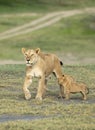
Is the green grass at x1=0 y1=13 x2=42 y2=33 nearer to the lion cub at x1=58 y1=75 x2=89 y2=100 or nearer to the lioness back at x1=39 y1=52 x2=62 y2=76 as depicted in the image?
the lioness back at x1=39 y1=52 x2=62 y2=76

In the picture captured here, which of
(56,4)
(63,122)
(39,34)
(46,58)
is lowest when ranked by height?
(63,122)

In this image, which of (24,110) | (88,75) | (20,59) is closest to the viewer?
(24,110)

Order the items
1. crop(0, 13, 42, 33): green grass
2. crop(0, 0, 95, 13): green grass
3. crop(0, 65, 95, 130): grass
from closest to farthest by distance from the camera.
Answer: crop(0, 65, 95, 130): grass < crop(0, 13, 42, 33): green grass < crop(0, 0, 95, 13): green grass

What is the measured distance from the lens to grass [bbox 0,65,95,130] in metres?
10.1

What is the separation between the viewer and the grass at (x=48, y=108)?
33.2 feet

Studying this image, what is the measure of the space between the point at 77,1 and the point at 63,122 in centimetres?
4764

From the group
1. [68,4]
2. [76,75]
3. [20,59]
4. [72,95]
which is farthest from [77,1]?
[72,95]

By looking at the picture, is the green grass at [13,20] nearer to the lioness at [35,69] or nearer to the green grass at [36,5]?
the green grass at [36,5]

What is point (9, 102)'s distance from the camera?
40.5 ft

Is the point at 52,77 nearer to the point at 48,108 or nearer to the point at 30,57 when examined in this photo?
the point at 30,57

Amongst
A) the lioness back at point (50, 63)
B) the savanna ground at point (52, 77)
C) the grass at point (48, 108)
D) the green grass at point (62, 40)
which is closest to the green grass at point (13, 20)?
the savanna ground at point (52, 77)

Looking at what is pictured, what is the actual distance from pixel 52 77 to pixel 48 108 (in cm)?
515

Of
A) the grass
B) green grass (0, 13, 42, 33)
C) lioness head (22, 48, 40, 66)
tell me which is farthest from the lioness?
green grass (0, 13, 42, 33)

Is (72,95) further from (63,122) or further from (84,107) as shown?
(63,122)
